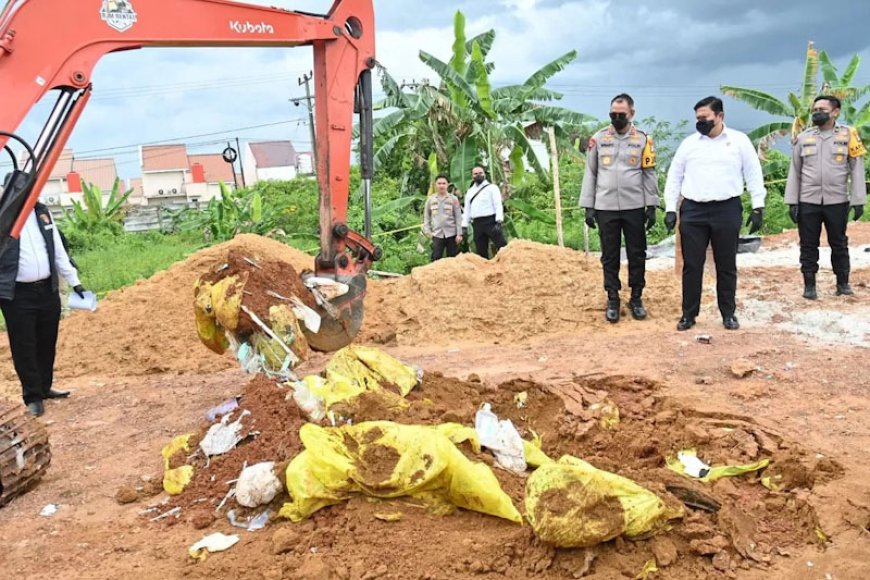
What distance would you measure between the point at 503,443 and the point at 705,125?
4.14 metres

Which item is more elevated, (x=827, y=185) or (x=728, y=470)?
(x=827, y=185)

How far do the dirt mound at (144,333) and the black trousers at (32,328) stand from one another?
1580 millimetres

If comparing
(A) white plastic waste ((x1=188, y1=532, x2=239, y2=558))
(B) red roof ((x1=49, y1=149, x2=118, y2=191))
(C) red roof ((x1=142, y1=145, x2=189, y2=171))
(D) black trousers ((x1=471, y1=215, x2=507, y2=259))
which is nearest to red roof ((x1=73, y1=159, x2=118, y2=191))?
(B) red roof ((x1=49, y1=149, x2=118, y2=191))

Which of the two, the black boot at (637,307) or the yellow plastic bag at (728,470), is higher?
the black boot at (637,307)

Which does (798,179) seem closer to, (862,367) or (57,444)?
(862,367)

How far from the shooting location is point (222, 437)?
4.51 meters

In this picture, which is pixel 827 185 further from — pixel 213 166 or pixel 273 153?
pixel 213 166

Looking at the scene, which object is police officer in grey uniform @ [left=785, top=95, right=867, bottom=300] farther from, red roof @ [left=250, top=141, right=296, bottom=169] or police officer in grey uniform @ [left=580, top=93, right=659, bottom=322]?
red roof @ [left=250, top=141, right=296, bottom=169]

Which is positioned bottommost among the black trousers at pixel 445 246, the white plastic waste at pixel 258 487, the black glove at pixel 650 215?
the white plastic waste at pixel 258 487

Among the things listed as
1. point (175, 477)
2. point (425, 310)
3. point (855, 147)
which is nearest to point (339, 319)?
point (175, 477)

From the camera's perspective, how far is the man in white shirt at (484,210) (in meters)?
11.2

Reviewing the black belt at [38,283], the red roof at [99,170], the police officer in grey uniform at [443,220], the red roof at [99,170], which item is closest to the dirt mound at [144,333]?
the black belt at [38,283]

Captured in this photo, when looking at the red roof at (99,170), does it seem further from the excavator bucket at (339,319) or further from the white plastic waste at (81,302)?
the excavator bucket at (339,319)

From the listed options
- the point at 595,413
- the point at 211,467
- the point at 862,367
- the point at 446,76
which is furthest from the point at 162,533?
the point at 446,76
